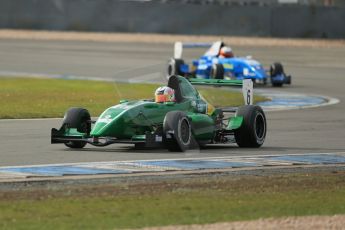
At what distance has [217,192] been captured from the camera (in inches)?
485

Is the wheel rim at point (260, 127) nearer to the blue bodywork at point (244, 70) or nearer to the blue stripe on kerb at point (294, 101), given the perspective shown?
the blue stripe on kerb at point (294, 101)

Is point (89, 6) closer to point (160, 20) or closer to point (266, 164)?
point (160, 20)

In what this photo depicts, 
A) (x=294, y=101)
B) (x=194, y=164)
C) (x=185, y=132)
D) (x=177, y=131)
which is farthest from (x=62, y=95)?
(x=194, y=164)

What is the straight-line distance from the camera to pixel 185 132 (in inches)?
636

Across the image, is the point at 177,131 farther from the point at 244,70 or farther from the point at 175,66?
the point at 175,66

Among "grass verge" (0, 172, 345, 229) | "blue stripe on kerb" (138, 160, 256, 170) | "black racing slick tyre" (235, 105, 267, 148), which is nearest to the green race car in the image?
"black racing slick tyre" (235, 105, 267, 148)

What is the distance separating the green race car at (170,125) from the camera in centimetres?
1590

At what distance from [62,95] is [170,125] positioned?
13659 millimetres

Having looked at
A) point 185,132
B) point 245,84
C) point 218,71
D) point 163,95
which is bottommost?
point 185,132

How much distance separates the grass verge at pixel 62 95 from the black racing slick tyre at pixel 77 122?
4.46 metres

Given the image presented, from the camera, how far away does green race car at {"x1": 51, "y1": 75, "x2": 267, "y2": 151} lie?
1590 cm

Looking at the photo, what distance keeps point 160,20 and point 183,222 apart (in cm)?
4480

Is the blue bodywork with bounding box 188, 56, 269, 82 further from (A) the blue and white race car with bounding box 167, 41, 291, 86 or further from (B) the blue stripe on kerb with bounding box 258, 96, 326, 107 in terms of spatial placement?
(B) the blue stripe on kerb with bounding box 258, 96, 326, 107

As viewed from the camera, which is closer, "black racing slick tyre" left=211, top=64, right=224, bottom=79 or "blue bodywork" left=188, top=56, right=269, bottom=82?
"black racing slick tyre" left=211, top=64, right=224, bottom=79
